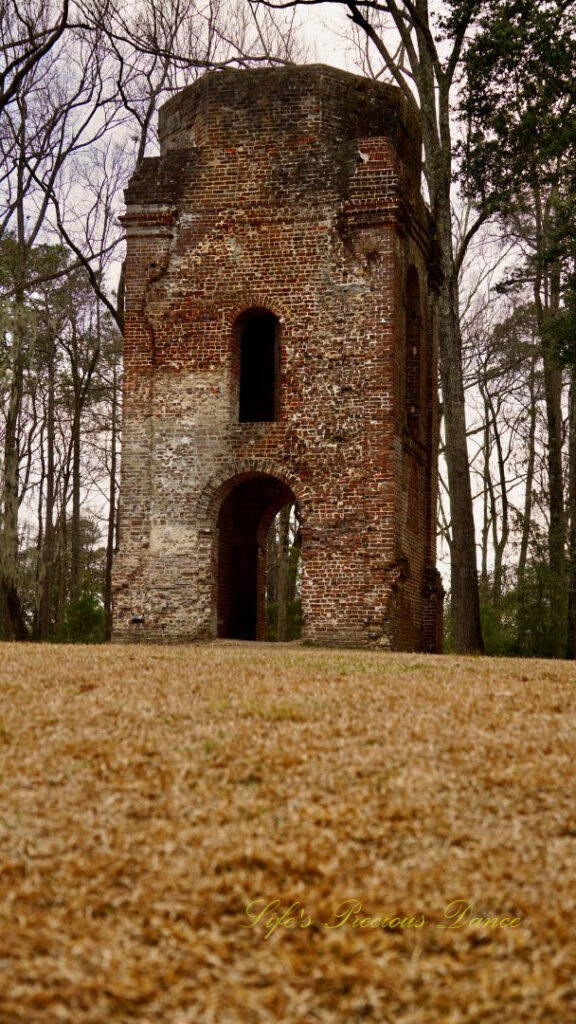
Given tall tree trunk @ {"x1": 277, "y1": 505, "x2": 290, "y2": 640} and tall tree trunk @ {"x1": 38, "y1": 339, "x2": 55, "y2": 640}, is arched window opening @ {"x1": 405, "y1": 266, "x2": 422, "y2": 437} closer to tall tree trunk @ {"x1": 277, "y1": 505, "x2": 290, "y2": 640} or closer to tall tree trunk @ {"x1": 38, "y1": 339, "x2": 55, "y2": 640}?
tall tree trunk @ {"x1": 277, "y1": 505, "x2": 290, "y2": 640}

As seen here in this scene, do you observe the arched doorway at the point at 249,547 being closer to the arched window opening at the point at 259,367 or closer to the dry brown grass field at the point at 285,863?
the arched window opening at the point at 259,367

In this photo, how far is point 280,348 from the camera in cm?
1762

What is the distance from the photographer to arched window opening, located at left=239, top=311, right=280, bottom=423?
20.4m

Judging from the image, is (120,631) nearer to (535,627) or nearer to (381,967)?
(535,627)

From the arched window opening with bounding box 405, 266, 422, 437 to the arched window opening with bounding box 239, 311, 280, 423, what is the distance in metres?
2.45

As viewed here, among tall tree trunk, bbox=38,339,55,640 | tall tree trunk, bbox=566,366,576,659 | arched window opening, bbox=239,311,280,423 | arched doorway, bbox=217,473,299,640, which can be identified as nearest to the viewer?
arched doorway, bbox=217,473,299,640

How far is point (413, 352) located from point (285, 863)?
1575cm

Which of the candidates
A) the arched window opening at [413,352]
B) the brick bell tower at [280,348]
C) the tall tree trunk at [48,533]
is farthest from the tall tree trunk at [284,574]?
the brick bell tower at [280,348]

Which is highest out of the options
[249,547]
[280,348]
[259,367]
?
[259,367]

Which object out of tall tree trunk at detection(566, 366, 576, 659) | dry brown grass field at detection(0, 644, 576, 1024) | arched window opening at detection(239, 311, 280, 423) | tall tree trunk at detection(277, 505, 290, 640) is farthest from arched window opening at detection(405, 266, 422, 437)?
dry brown grass field at detection(0, 644, 576, 1024)

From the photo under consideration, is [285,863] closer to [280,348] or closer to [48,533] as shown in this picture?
[280,348]

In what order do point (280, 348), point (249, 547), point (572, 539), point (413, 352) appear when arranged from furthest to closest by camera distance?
point (572, 539), point (249, 547), point (413, 352), point (280, 348)

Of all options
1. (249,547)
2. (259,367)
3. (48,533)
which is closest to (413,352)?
(259,367)

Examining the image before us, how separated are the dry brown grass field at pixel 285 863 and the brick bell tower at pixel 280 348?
906 centimetres
